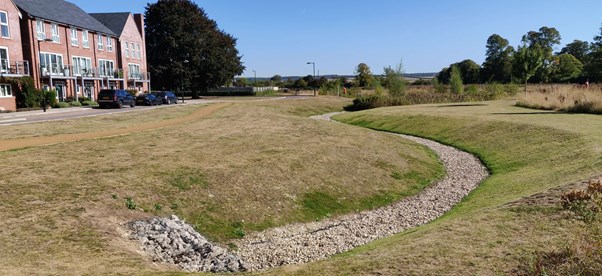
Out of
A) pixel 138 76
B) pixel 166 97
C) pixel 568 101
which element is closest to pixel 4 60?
pixel 166 97

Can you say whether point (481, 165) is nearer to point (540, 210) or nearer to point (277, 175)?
point (277, 175)

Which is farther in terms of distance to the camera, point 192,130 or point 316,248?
point 192,130

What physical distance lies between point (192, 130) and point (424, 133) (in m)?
15.5

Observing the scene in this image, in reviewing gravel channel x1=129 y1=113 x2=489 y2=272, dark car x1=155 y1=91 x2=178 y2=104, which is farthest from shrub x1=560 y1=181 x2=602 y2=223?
dark car x1=155 y1=91 x2=178 y2=104

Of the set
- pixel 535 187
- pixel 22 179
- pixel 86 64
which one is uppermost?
pixel 86 64

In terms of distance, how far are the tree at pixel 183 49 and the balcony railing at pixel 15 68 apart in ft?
95.4

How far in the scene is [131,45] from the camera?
65.8 m

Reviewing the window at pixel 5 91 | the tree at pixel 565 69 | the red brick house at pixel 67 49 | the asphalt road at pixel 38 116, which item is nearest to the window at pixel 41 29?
the red brick house at pixel 67 49

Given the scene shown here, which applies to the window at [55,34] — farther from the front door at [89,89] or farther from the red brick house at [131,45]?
the red brick house at [131,45]

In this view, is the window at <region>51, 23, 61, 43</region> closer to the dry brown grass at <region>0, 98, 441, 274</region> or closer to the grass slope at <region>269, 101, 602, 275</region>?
the dry brown grass at <region>0, 98, 441, 274</region>

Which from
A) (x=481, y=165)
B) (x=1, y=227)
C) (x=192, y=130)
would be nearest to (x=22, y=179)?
(x=1, y=227)

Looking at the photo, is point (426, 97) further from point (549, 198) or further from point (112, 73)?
point (549, 198)

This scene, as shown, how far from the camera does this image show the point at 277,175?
1562 cm

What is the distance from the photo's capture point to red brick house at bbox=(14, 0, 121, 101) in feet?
147
